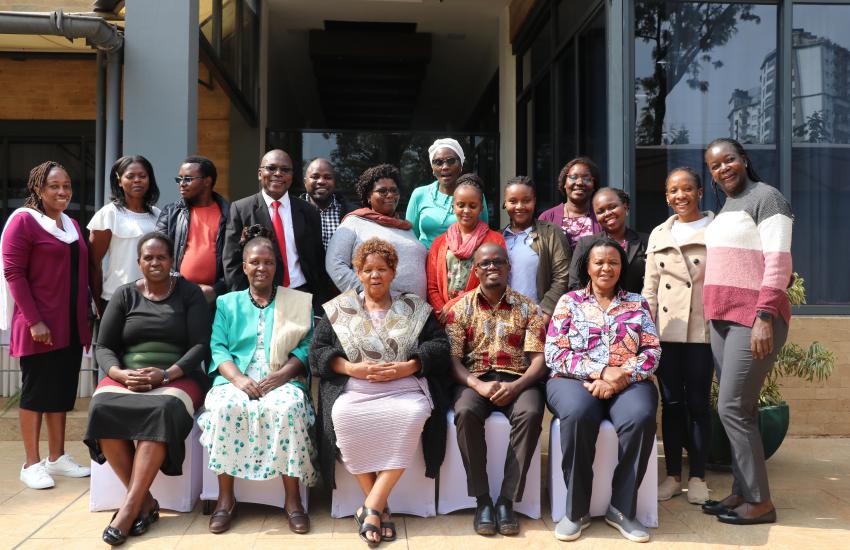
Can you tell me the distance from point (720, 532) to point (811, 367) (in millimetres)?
1855

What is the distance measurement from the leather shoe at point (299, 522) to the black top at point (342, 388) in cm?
20

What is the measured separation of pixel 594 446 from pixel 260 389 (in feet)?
5.60

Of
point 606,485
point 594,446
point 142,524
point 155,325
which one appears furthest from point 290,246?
point 606,485

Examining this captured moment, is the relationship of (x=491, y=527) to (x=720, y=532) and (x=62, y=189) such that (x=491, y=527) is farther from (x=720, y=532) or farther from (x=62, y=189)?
(x=62, y=189)

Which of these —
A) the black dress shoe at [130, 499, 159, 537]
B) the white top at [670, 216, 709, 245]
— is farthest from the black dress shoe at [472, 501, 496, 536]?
the white top at [670, 216, 709, 245]

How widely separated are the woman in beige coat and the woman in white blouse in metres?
3.00

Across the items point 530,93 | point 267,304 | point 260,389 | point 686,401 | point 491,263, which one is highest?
point 530,93

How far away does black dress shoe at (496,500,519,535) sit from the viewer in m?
3.77

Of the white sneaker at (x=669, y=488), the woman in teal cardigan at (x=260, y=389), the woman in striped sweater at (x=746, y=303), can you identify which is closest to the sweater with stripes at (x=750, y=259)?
the woman in striped sweater at (x=746, y=303)

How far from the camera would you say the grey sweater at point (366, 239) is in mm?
4445

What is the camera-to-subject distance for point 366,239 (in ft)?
14.7

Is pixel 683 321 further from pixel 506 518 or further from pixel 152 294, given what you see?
pixel 152 294

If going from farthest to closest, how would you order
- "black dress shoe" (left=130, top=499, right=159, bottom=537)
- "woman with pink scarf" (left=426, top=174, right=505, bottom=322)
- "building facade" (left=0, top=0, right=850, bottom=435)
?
"building facade" (left=0, top=0, right=850, bottom=435)
"woman with pink scarf" (left=426, top=174, right=505, bottom=322)
"black dress shoe" (left=130, top=499, right=159, bottom=537)

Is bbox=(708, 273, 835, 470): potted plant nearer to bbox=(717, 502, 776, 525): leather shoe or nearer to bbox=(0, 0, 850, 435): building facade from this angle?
bbox=(0, 0, 850, 435): building facade
